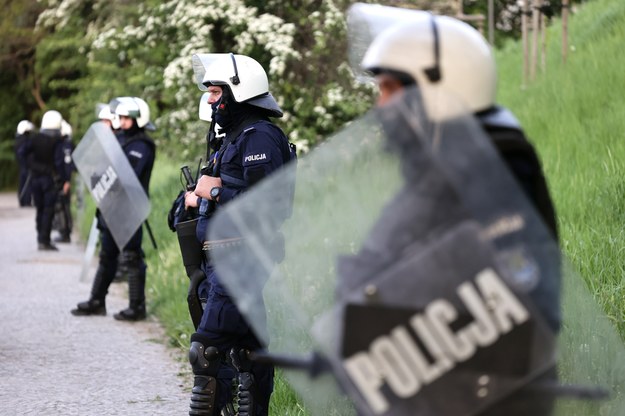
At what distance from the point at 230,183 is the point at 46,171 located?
12.7 m

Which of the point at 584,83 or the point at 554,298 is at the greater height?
the point at 554,298

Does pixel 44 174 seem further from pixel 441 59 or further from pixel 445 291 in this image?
pixel 445 291

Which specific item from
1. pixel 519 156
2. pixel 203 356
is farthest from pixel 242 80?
pixel 519 156

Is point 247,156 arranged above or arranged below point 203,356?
above

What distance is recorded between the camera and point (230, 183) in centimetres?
572

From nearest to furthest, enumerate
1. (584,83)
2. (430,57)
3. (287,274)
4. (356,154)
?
(430,57)
(356,154)
(287,274)
(584,83)

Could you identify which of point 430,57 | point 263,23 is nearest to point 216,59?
Answer: point 430,57

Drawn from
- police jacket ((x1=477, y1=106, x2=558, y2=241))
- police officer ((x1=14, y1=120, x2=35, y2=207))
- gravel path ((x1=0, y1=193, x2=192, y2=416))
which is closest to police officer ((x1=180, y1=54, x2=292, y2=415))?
gravel path ((x1=0, y1=193, x2=192, y2=416))

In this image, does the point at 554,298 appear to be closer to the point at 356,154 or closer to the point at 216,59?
the point at 356,154

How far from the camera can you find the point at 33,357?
28.5ft

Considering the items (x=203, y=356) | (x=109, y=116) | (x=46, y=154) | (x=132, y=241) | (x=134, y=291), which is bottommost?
(x=46, y=154)

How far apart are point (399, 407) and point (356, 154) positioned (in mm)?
672

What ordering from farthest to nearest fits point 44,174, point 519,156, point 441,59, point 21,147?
point 21,147 < point 44,174 < point 519,156 < point 441,59

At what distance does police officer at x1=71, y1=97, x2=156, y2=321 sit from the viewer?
10266mm
